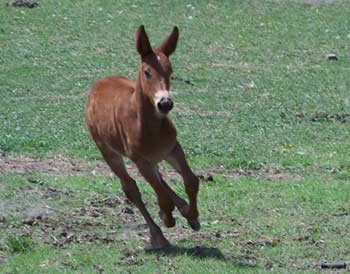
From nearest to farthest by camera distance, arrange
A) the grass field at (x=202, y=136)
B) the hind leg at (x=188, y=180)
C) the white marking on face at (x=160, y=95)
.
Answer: the white marking on face at (x=160, y=95) → the hind leg at (x=188, y=180) → the grass field at (x=202, y=136)

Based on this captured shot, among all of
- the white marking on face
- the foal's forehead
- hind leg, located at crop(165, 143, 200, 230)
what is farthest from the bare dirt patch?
the white marking on face

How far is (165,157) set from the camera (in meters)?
8.67

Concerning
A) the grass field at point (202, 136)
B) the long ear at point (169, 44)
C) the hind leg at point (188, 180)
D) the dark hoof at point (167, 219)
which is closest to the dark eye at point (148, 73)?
the long ear at point (169, 44)

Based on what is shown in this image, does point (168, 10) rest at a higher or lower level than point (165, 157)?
lower

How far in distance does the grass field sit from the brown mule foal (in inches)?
13.7

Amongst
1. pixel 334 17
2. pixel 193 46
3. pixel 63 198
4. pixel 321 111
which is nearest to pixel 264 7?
pixel 334 17

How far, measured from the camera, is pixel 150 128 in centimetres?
859

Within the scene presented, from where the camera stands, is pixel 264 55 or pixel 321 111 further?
pixel 264 55

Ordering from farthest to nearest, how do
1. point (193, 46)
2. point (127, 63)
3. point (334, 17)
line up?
point (334, 17) < point (193, 46) < point (127, 63)

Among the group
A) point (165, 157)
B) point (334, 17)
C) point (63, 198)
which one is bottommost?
point (334, 17)

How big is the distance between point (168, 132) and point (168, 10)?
14250mm

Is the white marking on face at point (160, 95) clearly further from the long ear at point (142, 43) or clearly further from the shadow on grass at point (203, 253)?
the shadow on grass at point (203, 253)

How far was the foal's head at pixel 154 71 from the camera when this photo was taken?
8.22 meters

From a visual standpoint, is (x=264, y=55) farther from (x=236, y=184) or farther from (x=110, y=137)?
(x=110, y=137)
